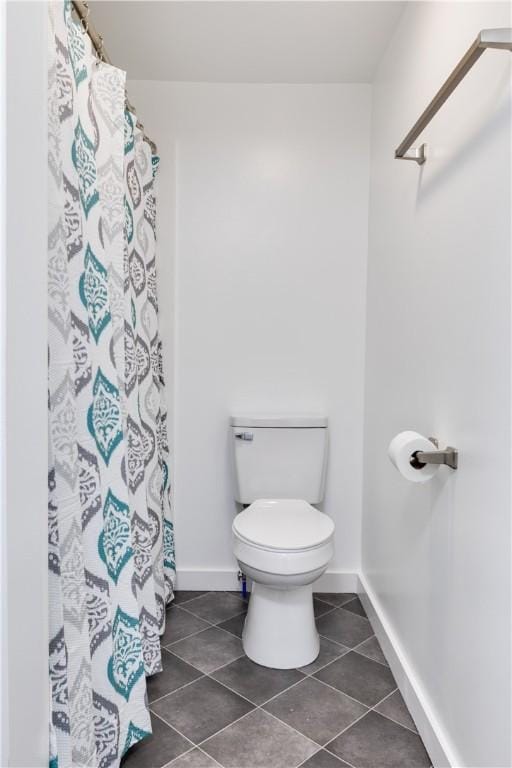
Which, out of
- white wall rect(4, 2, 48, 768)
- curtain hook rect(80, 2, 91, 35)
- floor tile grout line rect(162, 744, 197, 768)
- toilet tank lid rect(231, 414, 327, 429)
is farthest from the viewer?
toilet tank lid rect(231, 414, 327, 429)

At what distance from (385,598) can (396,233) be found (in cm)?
132

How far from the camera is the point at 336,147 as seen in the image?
2391mm

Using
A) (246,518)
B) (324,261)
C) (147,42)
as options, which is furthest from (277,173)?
(246,518)

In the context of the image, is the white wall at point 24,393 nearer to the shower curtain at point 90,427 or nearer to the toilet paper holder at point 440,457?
the shower curtain at point 90,427

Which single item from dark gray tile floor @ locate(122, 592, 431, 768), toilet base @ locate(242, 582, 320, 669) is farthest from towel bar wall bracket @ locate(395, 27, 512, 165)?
dark gray tile floor @ locate(122, 592, 431, 768)

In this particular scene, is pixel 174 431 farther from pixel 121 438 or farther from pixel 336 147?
pixel 336 147

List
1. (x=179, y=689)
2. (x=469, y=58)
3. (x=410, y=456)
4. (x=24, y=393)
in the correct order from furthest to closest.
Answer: (x=179, y=689) → (x=410, y=456) → (x=469, y=58) → (x=24, y=393)

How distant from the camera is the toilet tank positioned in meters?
2.31

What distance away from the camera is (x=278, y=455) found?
2316mm

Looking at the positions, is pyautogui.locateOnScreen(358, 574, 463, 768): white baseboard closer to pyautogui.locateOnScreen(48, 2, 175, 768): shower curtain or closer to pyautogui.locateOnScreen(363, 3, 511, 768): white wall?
pyautogui.locateOnScreen(363, 3, 511, 768): white wall

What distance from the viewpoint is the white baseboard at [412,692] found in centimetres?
136

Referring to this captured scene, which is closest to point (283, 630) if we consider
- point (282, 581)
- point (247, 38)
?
point (282, 581)

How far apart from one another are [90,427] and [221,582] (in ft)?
4.81

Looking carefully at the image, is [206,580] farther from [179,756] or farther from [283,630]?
[179,756]
